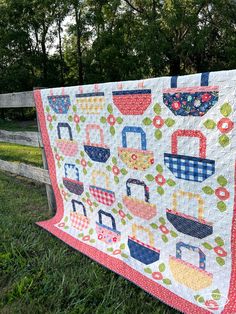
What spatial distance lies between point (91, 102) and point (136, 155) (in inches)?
20.9

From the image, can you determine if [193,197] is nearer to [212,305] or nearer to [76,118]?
[212,305]

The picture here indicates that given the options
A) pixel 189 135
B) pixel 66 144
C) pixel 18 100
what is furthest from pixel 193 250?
pixel 18 100

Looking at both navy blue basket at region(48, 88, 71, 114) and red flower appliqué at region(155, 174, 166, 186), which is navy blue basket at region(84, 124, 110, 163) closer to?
navy blue basket at region(48, 88, 71, 114)

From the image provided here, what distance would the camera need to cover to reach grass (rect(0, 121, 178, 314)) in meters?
1.82

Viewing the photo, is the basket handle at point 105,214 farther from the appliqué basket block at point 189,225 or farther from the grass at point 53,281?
the appliqué basket block at point 189,225

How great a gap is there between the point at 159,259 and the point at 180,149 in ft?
2.28

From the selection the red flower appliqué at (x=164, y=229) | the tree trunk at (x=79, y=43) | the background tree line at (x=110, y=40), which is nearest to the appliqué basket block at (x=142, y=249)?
the red flower appliqué at (x=164, y=229)

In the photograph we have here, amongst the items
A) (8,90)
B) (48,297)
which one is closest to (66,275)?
(48,297)

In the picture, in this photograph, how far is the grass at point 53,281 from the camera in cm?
182

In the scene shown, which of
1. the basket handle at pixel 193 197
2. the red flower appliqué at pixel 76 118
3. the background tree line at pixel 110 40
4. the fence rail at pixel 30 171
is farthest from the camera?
the background tree line at pixel 110 40

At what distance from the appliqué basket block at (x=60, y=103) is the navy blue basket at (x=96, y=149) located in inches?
11.5

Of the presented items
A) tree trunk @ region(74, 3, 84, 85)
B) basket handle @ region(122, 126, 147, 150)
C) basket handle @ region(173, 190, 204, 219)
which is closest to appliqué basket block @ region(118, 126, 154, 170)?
basket handle @ region(122, 126, 147, 150)

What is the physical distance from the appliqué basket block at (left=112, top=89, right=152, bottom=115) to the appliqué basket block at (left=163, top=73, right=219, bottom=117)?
0.14 meters

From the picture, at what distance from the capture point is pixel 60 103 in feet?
8.64
